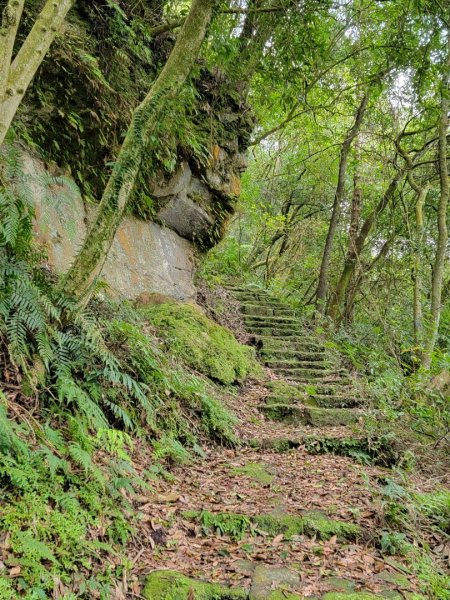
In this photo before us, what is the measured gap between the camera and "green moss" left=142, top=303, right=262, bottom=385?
566 cm

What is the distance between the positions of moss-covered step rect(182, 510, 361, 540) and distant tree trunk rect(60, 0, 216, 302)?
198cm

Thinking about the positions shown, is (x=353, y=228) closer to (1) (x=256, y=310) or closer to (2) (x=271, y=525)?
(1) (x=256, y=310)

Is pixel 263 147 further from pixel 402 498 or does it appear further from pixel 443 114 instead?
pixel 402 498

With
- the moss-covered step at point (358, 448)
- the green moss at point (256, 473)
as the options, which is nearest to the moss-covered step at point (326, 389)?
the moss-covered step at point (358, 448)

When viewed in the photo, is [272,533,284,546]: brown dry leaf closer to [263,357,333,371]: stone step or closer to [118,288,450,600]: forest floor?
[118,288,450,600]: forest floor

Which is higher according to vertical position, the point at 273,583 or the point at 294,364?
the point at 294,364

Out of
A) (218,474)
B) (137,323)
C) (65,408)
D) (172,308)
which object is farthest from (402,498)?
(172,308)

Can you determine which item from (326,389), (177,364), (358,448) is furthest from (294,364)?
(177,364)

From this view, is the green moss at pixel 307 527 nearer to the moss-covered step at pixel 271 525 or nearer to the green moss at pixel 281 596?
the moss-covered step at pixel 271 525

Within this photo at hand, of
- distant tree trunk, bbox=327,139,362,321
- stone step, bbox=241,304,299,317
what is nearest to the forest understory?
stone step, bbox=241,304,299,317

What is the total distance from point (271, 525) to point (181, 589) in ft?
3.46

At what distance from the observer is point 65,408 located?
2932mm

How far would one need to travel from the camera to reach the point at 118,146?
577 cm

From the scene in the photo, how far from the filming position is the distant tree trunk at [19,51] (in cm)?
266
